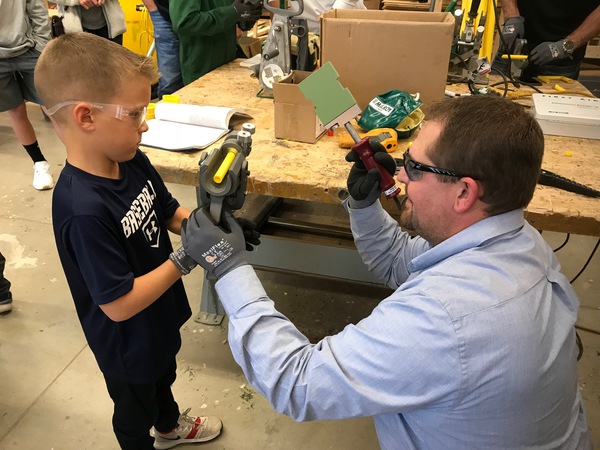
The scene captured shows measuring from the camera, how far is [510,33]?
2273mm

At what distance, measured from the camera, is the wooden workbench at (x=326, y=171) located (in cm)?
123

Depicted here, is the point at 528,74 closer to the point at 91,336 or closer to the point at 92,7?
the point at 91,336

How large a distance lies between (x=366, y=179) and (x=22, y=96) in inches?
99.3

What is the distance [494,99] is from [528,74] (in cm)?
187

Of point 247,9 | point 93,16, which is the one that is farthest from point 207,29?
point 93,16

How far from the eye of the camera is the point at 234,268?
97cm

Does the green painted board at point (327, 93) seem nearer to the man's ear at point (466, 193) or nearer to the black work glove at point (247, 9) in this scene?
the man's ear at point (466, 193)

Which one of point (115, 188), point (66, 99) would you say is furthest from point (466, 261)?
point (66, 99)

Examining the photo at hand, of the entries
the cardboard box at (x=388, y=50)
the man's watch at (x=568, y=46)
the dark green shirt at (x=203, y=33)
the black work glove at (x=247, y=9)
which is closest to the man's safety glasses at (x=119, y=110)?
the cardboard box at (x=388, y=50)

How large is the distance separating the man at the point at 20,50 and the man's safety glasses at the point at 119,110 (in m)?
1.75

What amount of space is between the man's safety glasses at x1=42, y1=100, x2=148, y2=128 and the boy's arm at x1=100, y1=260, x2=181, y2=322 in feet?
1.06

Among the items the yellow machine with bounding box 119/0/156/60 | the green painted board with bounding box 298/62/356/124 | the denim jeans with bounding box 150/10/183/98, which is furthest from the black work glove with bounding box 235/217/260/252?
the yellow machine with bounding box 119/0/156/60

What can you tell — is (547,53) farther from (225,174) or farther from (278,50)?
(225,174)

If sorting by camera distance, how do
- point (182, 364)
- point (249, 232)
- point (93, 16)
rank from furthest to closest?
point (93, 16) < point (182, 364) < point (249, 232)
